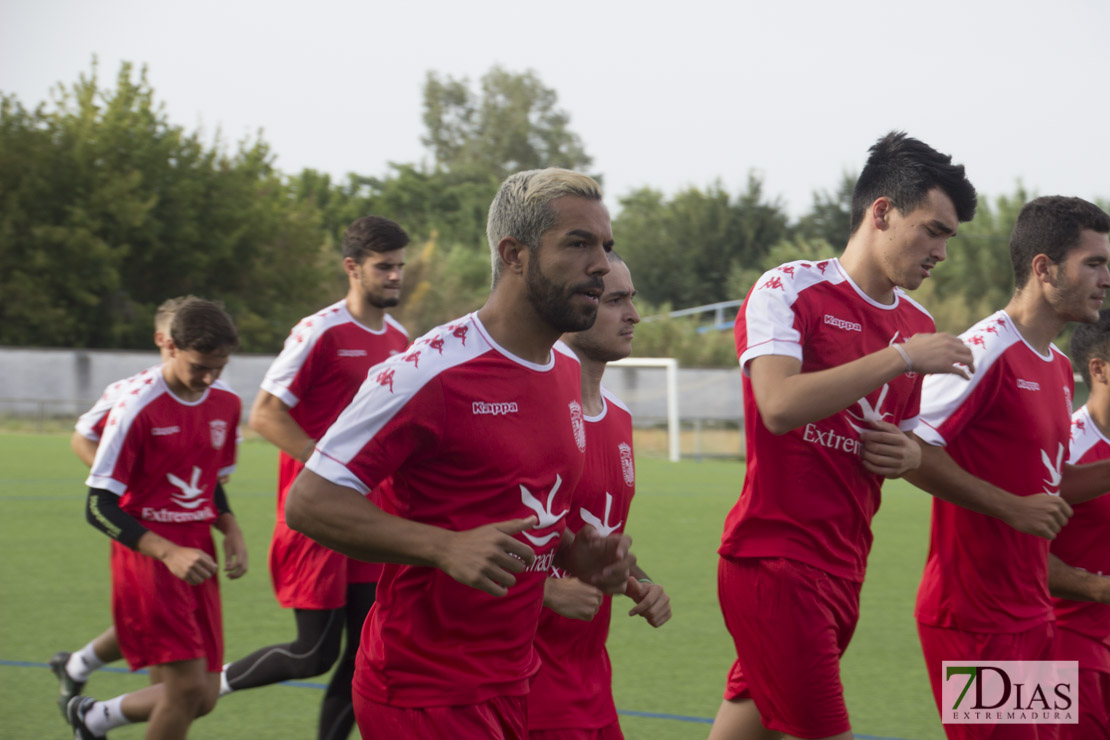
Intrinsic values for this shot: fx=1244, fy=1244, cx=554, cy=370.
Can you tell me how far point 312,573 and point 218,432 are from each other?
74 cm

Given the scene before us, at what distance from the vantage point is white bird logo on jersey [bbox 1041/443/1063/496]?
158 inches

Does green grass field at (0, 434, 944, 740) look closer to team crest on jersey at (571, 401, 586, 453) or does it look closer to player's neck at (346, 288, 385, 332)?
player's neck at (346, 288, 385, 332)

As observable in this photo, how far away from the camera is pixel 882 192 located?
3734 mm

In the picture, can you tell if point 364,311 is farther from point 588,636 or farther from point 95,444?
point 588,636

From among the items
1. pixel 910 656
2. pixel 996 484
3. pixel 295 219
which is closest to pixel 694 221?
pixel 295 219

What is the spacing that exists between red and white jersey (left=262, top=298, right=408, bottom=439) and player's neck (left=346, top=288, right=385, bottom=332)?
4.0 inches

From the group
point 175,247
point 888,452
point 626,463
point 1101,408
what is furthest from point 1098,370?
point 175,247


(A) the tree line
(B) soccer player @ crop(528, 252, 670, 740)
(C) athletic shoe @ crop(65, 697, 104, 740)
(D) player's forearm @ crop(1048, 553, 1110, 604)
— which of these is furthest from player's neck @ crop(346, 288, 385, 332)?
(A) the tree line

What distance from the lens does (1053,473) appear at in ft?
13.3

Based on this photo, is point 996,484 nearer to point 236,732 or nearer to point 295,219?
point 236,732

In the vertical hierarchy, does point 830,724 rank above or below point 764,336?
below

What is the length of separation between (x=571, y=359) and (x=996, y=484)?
1.65 metres

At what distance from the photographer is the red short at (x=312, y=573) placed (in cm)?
544

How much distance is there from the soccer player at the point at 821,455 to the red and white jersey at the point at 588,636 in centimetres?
40
